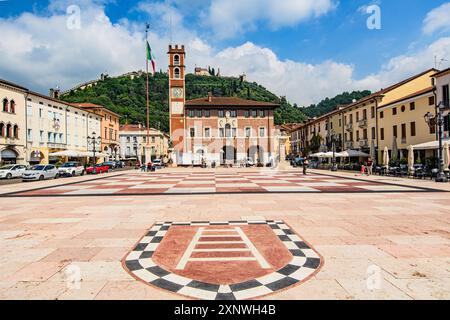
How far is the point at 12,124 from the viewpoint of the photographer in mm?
35750

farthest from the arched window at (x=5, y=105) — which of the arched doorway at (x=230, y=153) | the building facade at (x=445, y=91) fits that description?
the building facade at (x=445, y=91)

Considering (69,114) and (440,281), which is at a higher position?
(69,114)

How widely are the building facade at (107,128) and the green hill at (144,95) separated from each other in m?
21.0

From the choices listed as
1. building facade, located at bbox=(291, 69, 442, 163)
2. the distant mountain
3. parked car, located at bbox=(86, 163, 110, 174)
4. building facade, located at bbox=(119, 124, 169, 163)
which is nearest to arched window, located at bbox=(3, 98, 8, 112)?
parked car, located at bbox=(86, 163, 110, 174)

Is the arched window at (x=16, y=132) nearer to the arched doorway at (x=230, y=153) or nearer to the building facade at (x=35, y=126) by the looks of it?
the building facade at (x=35, y=126)

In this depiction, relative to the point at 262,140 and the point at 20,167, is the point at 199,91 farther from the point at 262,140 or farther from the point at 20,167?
the point at 20,167

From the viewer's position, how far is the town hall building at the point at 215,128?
55.2 m

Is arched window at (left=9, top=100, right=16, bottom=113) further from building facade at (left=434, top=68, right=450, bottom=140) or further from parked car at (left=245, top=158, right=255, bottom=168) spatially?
building facade at (left=434, top=68, right=450, bottom=140)

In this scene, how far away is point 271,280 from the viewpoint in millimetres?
4059

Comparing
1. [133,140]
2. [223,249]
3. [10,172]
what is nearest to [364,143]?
[223,249]

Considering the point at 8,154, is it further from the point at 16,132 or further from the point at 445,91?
the point at 445,91

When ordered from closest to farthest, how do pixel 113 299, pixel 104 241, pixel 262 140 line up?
pixel 113 299 → pixel 104 241 → pixel 262 140
